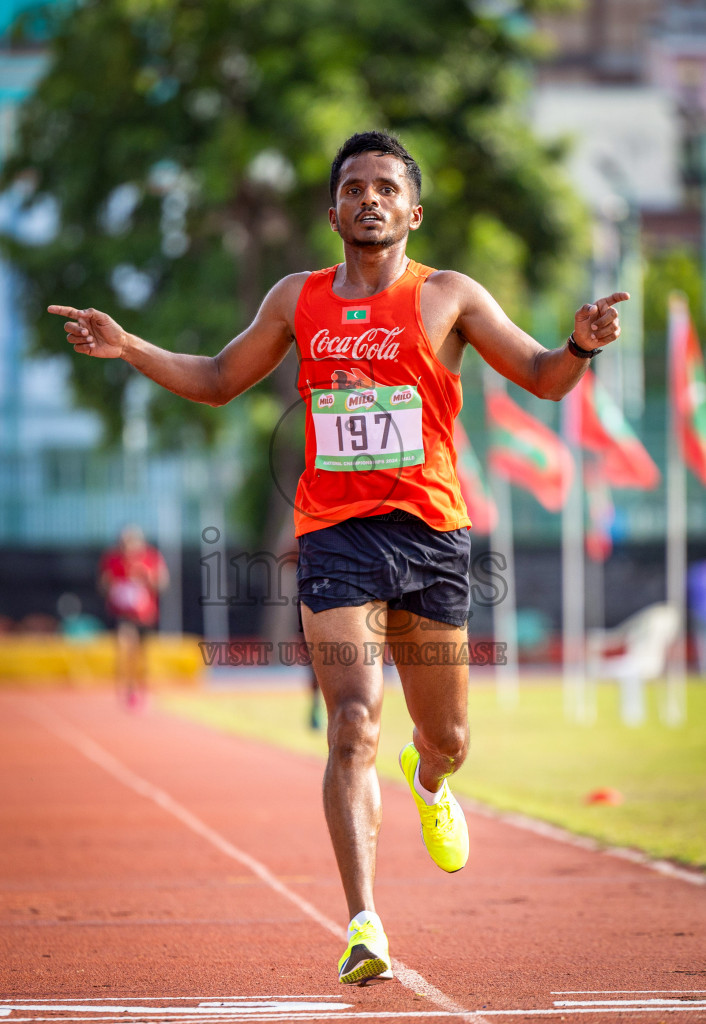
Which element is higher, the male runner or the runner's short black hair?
the runner's short black hair

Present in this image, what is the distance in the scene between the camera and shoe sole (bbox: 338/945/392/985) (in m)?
3.83

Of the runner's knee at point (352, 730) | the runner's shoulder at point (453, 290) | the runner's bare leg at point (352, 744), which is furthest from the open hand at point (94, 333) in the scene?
the runner's knee at point (352, 730)

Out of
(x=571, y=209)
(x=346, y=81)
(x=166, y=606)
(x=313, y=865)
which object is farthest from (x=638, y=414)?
(x=313, y=865)

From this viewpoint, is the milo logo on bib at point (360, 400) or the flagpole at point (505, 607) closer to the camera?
the milo logo on bib at point (360, 400)

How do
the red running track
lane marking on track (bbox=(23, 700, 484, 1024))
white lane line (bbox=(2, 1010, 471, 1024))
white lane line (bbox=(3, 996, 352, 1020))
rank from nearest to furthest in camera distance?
white lane line (bbox=(2, 1010, 471, 1024)) < white lane line (bbox=(3, 996, 352, 1020)) < the red running track < lane marking on track (bbox=(23, 700, 484, 1024))

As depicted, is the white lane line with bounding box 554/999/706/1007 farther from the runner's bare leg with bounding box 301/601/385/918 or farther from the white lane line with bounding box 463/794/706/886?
the white lane line with bounding box 463/794/706/886

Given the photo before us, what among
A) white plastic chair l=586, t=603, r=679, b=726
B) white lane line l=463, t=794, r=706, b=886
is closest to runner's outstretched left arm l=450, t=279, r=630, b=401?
white lane line l=463, t=794, r=706, b=886

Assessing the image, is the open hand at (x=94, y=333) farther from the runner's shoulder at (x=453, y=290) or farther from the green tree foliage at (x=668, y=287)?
the green tree foliage at (x=668, y=287)

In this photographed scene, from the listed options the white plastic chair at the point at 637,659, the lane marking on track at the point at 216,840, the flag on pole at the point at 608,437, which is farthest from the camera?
the flag on pole at the point at 608,437

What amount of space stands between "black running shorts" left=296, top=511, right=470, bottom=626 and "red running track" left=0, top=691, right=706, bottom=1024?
1084 millimetres

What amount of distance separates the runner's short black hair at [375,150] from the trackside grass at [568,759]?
3.59 metres

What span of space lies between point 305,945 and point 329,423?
70.0 inches

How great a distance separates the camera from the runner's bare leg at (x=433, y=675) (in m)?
4.38

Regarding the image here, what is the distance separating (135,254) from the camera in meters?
26.5
